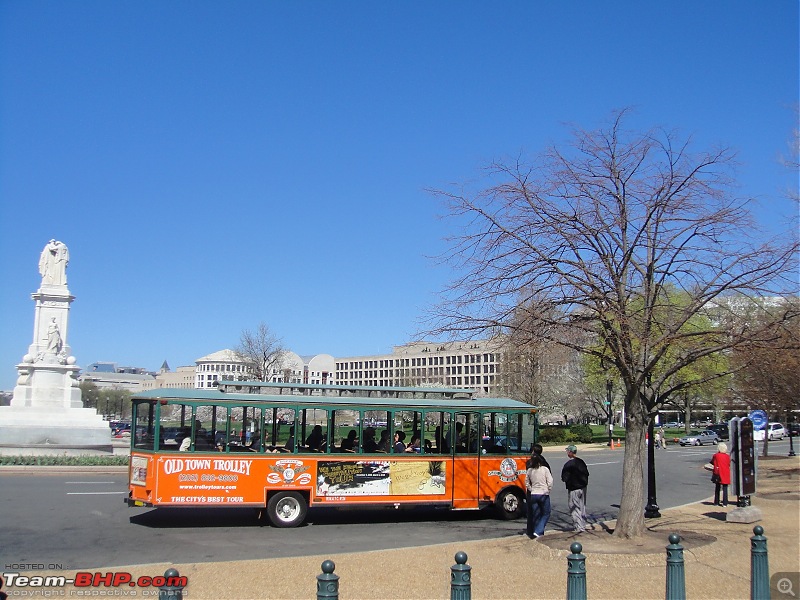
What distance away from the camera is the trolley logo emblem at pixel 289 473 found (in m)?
15.3

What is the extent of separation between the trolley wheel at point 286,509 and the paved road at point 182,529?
0.80ft

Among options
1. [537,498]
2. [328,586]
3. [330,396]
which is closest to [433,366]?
[330,396]

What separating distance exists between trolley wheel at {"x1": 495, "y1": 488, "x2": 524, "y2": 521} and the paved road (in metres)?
0.25

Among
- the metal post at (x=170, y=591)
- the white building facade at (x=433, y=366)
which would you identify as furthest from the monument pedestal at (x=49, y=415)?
the metal post at (x=170, y=591)

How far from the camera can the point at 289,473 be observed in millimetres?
15383

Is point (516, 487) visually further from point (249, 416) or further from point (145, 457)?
point (145, 457)

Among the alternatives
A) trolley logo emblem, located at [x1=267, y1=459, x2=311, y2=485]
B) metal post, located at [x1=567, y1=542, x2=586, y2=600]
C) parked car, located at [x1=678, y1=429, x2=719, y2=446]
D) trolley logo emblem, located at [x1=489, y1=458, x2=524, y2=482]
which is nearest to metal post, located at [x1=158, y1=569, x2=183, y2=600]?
metal post, located at [x1=567, y1=542, x2=586, y2=600]

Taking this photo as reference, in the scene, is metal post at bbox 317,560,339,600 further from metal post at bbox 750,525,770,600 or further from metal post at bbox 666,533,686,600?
metal post at bbox 750,525,770,600

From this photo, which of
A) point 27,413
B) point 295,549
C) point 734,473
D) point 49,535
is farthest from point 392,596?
point 27,413

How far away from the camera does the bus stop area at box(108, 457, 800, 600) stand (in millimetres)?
9500

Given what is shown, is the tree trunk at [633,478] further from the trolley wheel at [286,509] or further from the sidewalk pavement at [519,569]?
the trolley wheel at [286,509]

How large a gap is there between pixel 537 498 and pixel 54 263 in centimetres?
3009

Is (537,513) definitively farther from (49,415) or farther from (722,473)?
(49,415)

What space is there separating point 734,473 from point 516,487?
4595 millimetres
